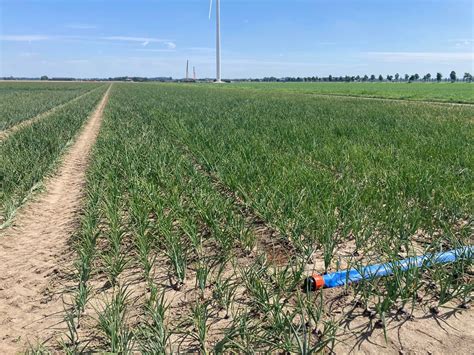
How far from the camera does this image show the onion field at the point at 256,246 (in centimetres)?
247

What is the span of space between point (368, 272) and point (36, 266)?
3057 mm

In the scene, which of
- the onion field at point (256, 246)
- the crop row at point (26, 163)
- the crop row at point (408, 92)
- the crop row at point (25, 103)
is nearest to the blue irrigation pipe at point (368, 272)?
the onion field at point (256, 246)

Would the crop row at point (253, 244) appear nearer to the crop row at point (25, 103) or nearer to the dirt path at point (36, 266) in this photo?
the dirt path at point (36, 266)

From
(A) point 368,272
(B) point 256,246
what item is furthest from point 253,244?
(A) point 368,272

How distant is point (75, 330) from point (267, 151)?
5.42m

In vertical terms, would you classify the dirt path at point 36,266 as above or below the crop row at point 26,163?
below

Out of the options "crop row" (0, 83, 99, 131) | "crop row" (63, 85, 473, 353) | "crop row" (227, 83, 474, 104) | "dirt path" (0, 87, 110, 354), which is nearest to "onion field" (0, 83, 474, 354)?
"crop row" (63, 85, 473, 353)

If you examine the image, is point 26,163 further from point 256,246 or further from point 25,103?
point 25,103

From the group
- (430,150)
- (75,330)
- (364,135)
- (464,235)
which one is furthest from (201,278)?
(364,135)

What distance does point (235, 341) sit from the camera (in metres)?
2.34

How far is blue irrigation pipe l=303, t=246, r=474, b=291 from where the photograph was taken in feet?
9.21

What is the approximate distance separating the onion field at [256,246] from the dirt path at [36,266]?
0.16 m

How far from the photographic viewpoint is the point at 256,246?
150 inches

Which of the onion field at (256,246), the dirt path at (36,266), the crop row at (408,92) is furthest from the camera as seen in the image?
the crop row at (408,92)
